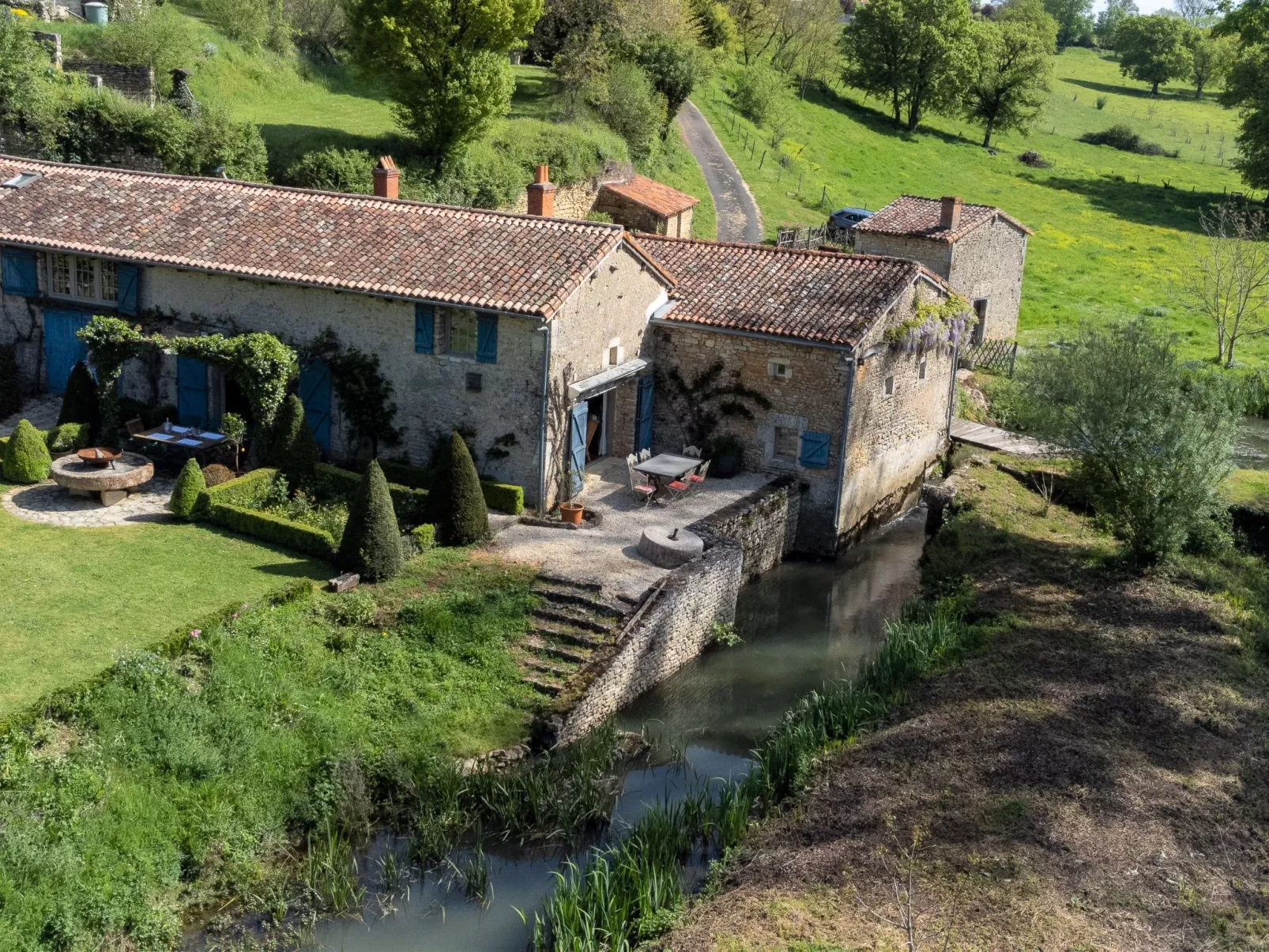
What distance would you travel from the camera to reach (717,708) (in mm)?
21000

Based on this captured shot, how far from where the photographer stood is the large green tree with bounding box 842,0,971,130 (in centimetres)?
7106

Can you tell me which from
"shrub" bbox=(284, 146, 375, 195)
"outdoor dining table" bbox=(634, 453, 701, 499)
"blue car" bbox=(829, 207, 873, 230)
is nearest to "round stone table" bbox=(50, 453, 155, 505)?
"outdoor dining table" bbox=(634, 453, 701, 499)

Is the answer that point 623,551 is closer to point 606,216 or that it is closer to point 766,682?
point 766,682

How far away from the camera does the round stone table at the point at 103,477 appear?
76.2 feet

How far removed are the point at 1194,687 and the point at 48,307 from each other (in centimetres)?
2404

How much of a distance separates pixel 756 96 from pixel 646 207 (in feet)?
83.1

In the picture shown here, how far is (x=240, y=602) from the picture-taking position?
63.8 feet

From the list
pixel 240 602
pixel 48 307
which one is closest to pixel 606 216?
pixel 48 307

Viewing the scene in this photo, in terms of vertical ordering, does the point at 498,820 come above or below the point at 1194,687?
below

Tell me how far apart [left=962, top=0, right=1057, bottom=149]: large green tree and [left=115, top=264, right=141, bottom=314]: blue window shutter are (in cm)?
5623

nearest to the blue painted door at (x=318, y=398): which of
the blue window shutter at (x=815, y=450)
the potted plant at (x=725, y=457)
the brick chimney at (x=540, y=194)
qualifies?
the brick chimney at (x=540, y=194)

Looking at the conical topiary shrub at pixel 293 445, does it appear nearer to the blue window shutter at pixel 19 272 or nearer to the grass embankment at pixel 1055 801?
the blue window shutter at pixel 19 272

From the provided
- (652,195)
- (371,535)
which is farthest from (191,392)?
(652,195)

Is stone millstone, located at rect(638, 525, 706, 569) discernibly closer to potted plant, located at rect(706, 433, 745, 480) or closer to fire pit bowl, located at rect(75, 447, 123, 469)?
potted plant, located at rect(706, 433, 745, 480)
